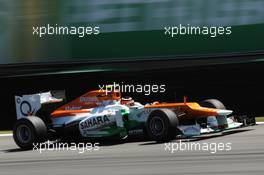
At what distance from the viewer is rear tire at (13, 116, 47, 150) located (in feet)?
36.3

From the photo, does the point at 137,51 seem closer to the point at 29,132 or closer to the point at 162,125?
the point at 29,132

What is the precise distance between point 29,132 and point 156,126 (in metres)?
2.12

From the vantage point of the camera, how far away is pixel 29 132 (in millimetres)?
11141

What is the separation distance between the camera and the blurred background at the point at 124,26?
44.1ft

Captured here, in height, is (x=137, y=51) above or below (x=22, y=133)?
above

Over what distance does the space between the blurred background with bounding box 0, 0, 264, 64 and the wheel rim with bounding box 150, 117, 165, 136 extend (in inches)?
134

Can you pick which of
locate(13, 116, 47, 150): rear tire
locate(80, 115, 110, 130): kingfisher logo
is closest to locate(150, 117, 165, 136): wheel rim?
locate(80, 115, 110, 130): kingfisher logo

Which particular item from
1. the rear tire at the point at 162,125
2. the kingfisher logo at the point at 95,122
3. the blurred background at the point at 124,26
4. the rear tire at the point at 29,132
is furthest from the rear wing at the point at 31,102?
the blurred background at the point at 124,26

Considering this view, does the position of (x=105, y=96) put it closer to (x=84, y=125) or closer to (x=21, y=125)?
(x=84, y=125)

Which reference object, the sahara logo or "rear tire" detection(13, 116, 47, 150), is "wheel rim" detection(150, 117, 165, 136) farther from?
the sahara logo

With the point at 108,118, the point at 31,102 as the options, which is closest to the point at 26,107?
the point at 31,102

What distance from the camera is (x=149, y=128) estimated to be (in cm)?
1051

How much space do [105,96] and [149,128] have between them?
1.22 m

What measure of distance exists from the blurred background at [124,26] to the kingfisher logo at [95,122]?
312 centimetres
